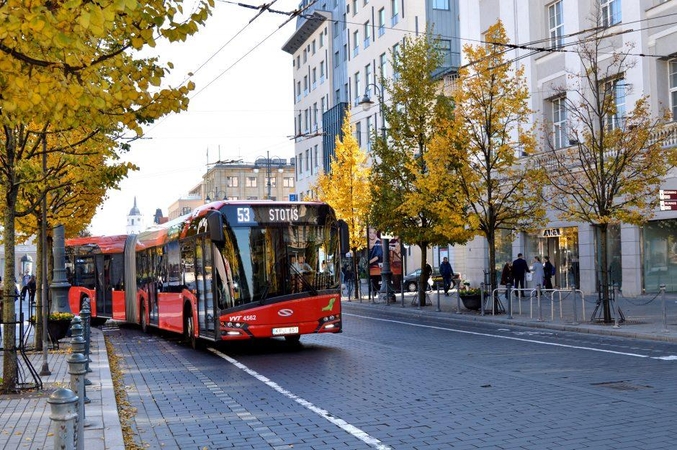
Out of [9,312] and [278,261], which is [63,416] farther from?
[278,261]

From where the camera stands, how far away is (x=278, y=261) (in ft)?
52.0

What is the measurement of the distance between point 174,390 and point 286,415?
2.86 metres

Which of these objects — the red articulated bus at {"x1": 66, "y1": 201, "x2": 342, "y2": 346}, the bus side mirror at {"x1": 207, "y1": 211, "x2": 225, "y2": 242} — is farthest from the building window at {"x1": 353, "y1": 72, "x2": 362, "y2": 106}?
the bus side mirror at {"x1": 207, "y1": 211, "x2": 225, "y2": 242}

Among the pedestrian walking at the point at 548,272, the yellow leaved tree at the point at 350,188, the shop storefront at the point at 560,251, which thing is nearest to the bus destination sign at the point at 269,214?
the shop storefront at the point at 560,251

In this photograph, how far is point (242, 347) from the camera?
18.1 metres

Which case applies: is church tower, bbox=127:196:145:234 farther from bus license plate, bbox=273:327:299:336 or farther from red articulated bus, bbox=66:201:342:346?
bus license plate, bbox=273:327:299:336

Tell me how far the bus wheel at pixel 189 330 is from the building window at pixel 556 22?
67.4ft

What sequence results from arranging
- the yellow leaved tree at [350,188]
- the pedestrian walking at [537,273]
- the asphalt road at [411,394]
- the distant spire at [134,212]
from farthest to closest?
the distant spire at [134,212] < the yellow leaved tree at [350,188] < the pedestrian walking at [537,273] < the asphalt road at [411,394]

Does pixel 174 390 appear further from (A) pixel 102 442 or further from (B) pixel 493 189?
(B) pixel 493 189

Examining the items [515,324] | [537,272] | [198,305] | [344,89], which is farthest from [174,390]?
[344,89]

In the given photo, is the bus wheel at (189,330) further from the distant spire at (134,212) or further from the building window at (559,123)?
the distant spire at (134,212)

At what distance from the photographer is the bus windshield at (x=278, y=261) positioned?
15.7 metres

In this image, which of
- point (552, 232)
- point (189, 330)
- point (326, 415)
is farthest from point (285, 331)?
point (552, 232)

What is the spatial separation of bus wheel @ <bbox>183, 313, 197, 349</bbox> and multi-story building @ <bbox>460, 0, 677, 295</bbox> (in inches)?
448
